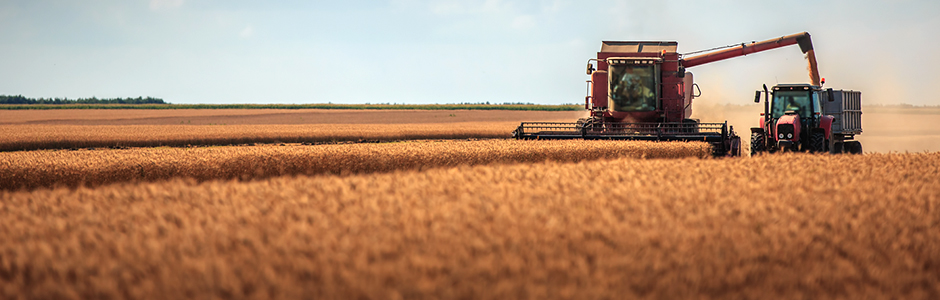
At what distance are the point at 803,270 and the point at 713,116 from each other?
27.0 m

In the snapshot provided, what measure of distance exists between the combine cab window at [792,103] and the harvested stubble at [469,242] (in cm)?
1106

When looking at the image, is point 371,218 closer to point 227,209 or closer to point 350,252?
point 350,252

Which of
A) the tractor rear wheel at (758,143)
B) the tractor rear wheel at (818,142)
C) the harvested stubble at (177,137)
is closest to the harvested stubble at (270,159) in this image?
the tractor rear wheel at (758,143)

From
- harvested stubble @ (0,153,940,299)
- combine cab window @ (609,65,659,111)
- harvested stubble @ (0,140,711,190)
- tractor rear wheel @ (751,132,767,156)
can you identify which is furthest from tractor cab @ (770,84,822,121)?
harvested stubble @ (0,153,940,299)

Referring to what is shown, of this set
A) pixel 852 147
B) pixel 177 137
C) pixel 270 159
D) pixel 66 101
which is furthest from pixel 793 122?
pixel 66 101

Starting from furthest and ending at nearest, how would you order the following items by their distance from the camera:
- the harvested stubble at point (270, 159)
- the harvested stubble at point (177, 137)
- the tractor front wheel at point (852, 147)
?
the harvested stubble at point (177, 137), the tractor front wheel at point (852, 147), the harvested stubble at point (270, 159)

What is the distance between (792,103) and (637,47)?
5.35 metres

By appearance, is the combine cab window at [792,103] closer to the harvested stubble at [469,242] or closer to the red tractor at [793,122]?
the red tractor at [793,122]

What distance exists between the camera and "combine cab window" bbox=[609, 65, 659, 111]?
1964cm

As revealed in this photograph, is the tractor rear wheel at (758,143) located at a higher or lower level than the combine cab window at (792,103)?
lower

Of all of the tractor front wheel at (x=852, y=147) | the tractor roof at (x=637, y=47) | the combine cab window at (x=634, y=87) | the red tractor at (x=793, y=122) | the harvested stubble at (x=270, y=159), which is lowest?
the tractor front wheel at (x=852, y=147)

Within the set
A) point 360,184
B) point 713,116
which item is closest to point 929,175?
point 360,184

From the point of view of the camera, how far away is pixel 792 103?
16.9m

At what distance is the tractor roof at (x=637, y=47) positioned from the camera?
67.7 ft
